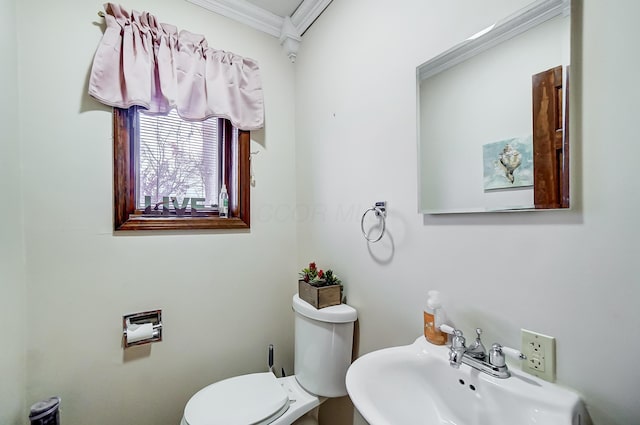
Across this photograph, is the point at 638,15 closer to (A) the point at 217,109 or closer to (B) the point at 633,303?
(B) the point at 633,303

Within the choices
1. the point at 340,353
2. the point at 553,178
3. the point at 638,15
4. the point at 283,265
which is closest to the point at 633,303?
the point at 553,178

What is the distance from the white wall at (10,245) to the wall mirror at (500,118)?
1530 mm

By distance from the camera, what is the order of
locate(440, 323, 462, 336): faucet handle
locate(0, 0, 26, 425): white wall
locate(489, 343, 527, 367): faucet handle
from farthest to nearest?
locate(0, 0, 26, 425): white wall < locate(440, 323, 462, 336): faucet handle < locate(489, 343, 527, 367): faucet handle

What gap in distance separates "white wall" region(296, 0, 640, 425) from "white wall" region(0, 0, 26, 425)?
1.29m

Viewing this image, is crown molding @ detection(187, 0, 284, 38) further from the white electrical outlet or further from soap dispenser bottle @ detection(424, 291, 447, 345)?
the white electrical outlet

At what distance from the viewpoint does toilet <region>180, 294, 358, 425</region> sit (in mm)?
1114

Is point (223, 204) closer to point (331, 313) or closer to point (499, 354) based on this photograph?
point (331, 313)

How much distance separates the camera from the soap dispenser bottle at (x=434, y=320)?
882 mm

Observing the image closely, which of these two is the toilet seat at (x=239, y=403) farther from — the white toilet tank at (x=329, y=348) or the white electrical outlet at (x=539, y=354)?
the white electrical outlet at (x=539, y=354)

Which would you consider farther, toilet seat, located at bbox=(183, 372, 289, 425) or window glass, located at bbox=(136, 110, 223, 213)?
window glass, located at bbox=(136, 110, 223, 213)

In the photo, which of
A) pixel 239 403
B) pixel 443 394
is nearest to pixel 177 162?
pixel 239 403

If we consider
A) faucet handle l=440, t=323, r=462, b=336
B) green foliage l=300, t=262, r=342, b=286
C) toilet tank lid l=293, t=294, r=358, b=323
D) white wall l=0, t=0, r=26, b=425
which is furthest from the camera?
green foliage l=300, t=262, r=342, b=286

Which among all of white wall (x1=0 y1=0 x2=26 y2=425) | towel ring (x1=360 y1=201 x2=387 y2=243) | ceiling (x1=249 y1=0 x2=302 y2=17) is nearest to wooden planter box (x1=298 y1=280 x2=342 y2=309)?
towel ring (x1=360 y1=201 x2=387 y2=243)

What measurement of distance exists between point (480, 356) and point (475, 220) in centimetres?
40
